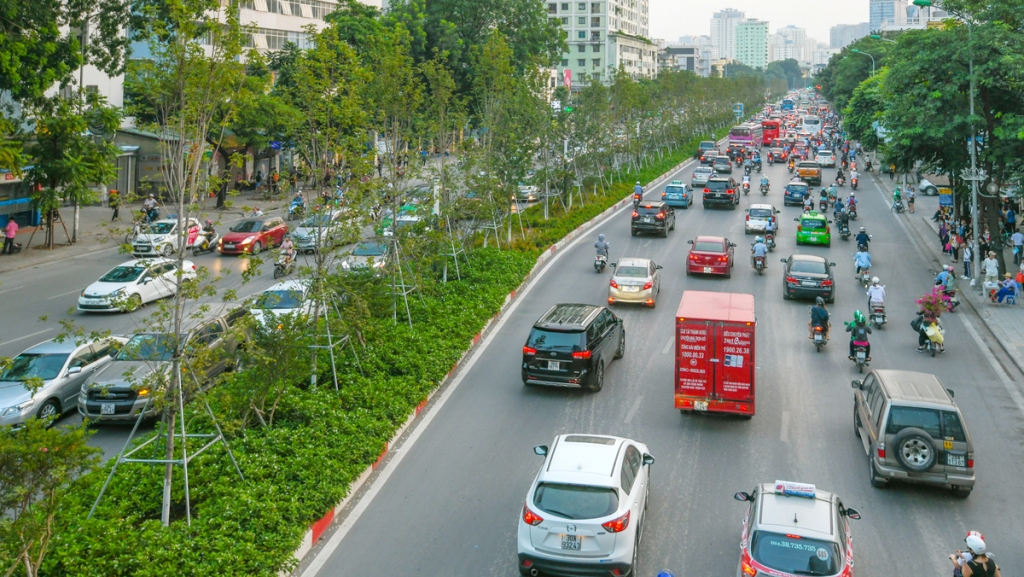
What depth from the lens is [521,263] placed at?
31.7 m

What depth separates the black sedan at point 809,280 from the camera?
2766cm

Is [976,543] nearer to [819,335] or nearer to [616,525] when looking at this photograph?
[616,525]

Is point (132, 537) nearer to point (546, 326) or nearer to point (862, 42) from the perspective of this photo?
point (546, 326)

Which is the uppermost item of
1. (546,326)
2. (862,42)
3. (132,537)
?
(862,42)

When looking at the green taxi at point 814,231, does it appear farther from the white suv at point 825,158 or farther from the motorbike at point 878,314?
the white suv at point 825,158

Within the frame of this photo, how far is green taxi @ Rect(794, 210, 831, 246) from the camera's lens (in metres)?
38.2

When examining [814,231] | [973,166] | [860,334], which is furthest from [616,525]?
[814,231]

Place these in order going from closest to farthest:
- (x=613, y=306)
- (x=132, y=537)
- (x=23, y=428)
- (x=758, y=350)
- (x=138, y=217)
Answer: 1. (x=23, y=428)
2. (x=132, y=537)
3. (x=138, y=217)
4. (x=758, y=350)
5. (x=613, y=306)

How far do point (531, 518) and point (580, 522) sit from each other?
2.03ft

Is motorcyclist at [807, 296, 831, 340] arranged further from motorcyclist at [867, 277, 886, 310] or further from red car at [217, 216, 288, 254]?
red car at [217, 216, 288, 254]

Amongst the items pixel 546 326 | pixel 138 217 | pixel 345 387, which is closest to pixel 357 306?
pixel 345 387

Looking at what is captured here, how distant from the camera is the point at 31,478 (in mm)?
8781

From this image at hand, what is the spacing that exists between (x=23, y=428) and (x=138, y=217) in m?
3.65

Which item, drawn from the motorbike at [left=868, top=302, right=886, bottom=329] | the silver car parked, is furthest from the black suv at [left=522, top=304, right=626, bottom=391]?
the motorbike at [left=868, top=302, right=886, bottom=329]
